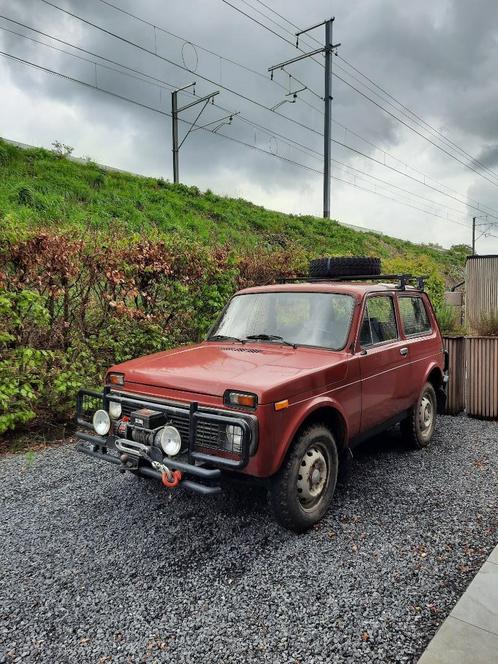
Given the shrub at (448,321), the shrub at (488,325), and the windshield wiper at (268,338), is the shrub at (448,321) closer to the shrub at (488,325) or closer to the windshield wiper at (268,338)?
the shrub at (488,325)

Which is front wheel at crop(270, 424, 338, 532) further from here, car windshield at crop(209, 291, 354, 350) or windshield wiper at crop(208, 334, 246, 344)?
windshield wiper at crop(208, 334, 246, 344)

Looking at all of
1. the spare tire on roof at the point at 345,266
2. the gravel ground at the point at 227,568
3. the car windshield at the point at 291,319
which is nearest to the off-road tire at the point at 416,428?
the gravel ground at the point at 227,568

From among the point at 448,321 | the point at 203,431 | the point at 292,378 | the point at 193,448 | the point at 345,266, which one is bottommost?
the point at 193,448

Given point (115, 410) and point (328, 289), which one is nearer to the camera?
point (115, 410)

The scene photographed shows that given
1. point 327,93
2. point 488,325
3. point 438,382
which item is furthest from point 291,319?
point 327,93

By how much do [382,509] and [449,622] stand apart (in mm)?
1385

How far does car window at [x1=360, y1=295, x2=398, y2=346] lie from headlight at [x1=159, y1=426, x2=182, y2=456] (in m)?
1.91

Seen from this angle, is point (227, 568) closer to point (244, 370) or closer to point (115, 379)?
point (244, 370)

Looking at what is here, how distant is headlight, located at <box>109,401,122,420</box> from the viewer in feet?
12.2

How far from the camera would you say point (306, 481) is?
3439mm

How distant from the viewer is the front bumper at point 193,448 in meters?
3.00

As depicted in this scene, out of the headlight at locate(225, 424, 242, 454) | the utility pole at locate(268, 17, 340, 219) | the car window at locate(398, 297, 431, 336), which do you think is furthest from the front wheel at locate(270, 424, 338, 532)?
the utility pole at locate(268, 17, 340, 219)

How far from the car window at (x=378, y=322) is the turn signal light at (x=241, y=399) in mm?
1519

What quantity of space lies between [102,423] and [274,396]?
4.80 feet
